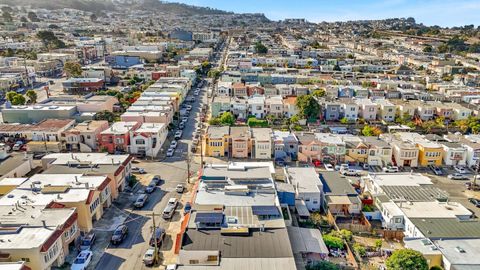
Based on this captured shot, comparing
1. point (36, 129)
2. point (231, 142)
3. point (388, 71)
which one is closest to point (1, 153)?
point (36, 129)

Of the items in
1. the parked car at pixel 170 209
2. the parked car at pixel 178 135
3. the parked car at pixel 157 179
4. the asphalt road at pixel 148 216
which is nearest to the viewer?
the asphalt road at pixel 148 216

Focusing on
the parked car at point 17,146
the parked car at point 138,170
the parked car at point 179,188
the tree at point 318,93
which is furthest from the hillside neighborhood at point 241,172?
the tree at point 318,93

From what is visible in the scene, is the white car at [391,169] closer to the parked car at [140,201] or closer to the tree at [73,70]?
the parked car at [140,201]

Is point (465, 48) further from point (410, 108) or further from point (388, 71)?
point (410, 108)

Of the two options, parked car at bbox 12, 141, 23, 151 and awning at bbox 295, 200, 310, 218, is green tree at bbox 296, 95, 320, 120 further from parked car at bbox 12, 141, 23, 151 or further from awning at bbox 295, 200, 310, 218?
parked car at bbox 12, 141, 23, 151

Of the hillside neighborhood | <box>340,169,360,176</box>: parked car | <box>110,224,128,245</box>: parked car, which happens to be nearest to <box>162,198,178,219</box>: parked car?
the hillside neighborhood

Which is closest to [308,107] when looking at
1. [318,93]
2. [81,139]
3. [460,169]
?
[318,93]
